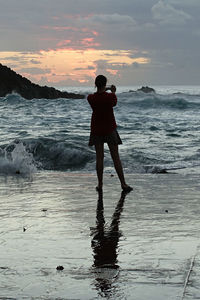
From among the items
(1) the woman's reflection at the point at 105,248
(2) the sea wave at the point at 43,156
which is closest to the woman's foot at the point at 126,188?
(1) the woman's reflection at the point at 105,248

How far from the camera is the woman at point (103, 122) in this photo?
26.7ft

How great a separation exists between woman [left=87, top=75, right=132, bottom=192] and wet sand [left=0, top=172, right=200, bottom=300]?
12.5 inches

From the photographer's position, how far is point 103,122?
8359 mm

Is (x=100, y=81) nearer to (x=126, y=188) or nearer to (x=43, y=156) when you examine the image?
(x=126, y=188)

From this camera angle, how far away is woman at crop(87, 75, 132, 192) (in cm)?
815

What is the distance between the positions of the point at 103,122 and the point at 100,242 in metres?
3.53

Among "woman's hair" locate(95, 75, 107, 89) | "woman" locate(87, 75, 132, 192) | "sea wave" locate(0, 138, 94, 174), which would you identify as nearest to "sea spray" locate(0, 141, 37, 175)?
"sea wave" locate(0, 138, 94, 174)

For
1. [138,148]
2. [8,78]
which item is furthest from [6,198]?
[8,78]

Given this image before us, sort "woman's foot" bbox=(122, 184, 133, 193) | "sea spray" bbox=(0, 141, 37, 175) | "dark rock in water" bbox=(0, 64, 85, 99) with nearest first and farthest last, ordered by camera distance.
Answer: "woman's foot" bbox=(122, 184, 133, 193) → "sea spray" bbox=(0, 141, 37, 175) → "dark rock in water" bbox=(0, 64, 85, 99)

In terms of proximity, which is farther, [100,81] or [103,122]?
[103,122]

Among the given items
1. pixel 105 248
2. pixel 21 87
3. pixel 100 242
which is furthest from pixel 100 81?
pixel 21 87

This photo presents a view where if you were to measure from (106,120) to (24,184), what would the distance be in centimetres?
176

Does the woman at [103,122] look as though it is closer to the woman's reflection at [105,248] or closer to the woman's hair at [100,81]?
the woman's hair at [100,81]

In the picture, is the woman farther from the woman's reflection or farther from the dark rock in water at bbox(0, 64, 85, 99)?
the dark rock in water at bbox(0, 64, 85, 99)
